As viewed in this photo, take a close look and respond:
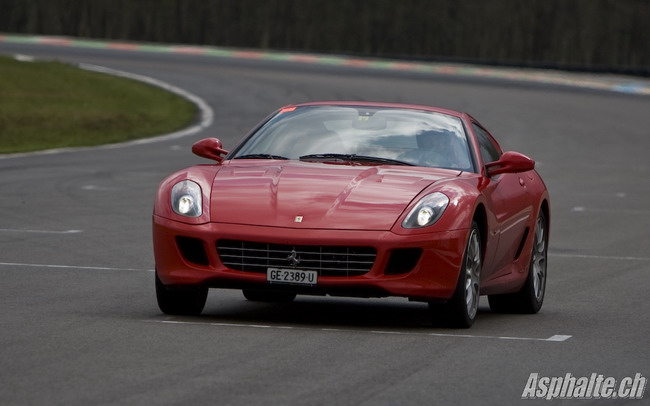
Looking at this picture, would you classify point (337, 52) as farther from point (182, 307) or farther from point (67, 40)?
point (182, 307)

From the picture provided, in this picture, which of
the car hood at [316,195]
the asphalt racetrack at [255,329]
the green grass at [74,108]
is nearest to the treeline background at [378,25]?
the green grass at [74,108]

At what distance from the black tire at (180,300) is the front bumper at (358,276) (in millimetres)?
301

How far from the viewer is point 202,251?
8.77 m

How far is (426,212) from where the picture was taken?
8.71 meters

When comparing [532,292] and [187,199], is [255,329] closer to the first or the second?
[187,199]

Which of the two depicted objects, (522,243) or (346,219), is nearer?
(346,219)

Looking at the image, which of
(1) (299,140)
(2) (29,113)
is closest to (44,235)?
(1) (299,140)

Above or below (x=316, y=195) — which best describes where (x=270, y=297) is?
below

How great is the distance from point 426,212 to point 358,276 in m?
0.52

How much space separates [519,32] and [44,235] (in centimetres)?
4888

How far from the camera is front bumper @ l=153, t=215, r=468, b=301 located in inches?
337

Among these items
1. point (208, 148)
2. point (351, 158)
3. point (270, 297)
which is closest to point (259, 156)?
point (208, 148)

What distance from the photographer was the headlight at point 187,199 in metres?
8.84

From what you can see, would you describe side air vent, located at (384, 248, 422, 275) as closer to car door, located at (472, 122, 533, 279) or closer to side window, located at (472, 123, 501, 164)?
car door, located at (472, 122, 533, 279)
